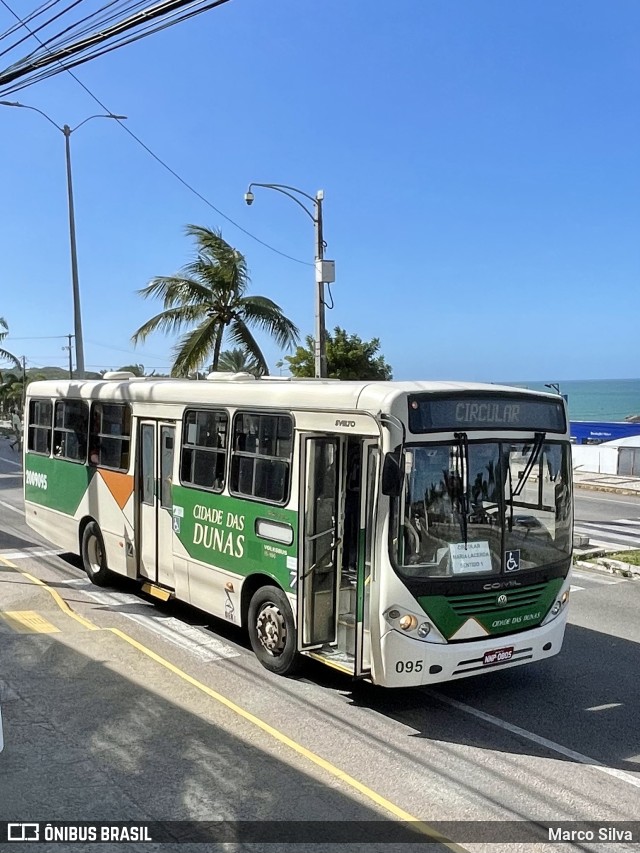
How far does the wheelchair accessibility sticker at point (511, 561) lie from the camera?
268 inches

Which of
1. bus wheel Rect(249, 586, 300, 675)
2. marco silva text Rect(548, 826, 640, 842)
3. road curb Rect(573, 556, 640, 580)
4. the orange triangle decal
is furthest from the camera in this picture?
road curb Rect(573, 556, 640, 580)

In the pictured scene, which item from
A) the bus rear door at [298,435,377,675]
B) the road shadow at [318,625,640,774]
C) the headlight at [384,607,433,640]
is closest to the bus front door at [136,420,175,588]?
the road shadow at [318,625,640,774]

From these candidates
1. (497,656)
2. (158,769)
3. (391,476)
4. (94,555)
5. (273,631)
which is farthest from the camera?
(94,555)

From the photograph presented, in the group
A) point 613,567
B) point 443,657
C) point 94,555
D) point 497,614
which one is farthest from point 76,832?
point 613,567

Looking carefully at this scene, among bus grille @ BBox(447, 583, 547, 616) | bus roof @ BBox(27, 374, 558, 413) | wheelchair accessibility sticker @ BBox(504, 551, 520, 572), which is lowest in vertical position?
bus grille @ BBox(447, 583, 547, 616)

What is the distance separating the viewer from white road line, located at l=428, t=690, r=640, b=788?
18.7 feet

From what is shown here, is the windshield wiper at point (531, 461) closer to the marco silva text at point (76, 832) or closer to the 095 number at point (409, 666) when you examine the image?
the 095 number at point (409, 666)

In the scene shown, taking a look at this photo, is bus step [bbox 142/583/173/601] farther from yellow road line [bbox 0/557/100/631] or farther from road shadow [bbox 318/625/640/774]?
road shadow [bbox 318/625/640/774]

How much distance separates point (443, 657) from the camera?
6.47 metres

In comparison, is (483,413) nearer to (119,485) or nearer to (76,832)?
(76,832)

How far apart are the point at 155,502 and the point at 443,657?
15.0 feet

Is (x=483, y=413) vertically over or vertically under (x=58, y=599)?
over

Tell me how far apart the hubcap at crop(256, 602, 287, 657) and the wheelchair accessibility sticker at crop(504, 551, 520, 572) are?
2.15 meters

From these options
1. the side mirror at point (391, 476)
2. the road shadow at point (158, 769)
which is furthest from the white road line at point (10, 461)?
the side mirror at point (391, 476)
